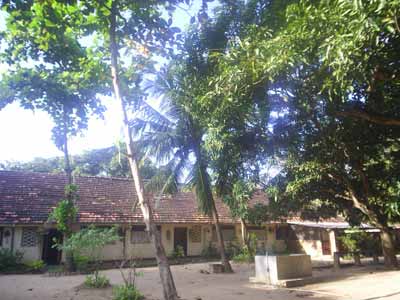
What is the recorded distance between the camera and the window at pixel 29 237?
1706 cm

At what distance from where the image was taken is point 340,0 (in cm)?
419

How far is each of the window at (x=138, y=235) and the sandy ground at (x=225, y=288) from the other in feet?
21.1

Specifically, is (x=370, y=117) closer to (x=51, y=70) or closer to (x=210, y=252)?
(x=51, y=70)

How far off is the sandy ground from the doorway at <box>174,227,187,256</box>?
8142 millimetres

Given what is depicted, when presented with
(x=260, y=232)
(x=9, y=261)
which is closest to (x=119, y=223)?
(x=9, y=261)

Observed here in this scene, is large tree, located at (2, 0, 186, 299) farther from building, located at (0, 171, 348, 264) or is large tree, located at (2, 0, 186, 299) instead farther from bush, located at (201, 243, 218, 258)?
bush, located at (201, 243, 218, 258)

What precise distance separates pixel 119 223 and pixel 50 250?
392cm

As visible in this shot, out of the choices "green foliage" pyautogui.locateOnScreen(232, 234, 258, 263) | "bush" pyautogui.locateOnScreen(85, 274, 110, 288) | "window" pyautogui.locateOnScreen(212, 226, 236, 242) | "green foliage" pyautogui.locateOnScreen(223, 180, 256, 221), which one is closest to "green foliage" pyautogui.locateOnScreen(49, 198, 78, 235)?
"bush" pyautogui.locateOnScreen(85, 274, 110, 288)

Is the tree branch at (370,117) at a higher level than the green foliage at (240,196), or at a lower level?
higher

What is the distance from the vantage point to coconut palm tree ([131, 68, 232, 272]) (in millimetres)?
14438

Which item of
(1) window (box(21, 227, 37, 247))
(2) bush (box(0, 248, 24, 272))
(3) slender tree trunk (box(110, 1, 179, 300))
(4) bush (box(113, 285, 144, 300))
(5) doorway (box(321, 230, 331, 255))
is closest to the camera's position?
(3) slender tree trunk (box(110, 1, 179, 300))

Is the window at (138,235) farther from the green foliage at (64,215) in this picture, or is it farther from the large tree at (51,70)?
the large tree at (51,70)

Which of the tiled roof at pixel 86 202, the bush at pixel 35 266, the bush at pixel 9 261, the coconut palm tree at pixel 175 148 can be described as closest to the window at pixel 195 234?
the tiled roof at pixel 86 202

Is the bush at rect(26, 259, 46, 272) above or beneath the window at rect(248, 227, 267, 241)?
beneath
